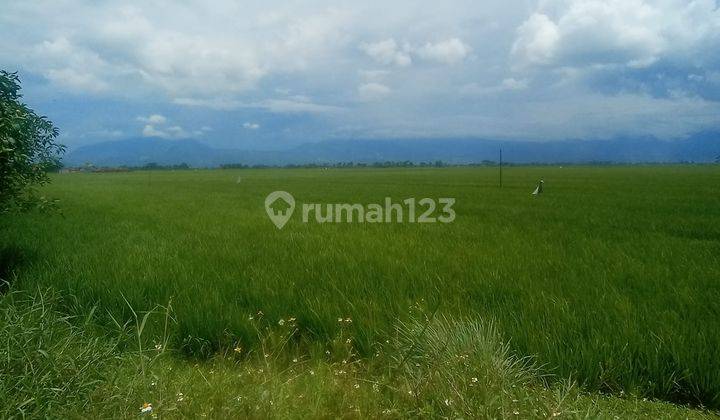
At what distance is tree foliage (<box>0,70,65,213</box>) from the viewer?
4336 mm

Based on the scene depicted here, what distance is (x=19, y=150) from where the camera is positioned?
15.2ft

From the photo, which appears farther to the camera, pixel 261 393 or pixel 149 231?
pixel 149 231

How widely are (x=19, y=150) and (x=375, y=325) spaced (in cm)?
438

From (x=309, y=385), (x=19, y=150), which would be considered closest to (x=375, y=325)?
(x=309, y=385)

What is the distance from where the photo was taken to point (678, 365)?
2494 mm

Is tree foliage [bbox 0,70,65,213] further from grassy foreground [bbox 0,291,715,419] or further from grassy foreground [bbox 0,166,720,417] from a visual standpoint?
grassy foreground [bbox 0,291,715,419]

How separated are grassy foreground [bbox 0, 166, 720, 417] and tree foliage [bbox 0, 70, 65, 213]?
0.80m

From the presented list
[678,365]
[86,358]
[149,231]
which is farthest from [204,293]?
[149,231]

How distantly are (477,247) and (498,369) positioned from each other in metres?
3.71

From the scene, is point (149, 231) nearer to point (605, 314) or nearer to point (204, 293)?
point (204, 293)

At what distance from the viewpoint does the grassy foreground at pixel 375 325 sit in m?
2.16

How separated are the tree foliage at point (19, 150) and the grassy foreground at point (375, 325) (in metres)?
0.80

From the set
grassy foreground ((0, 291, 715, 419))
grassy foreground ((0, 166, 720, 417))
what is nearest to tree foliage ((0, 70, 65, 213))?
grassy foreground ((0, 166, 720, 417))

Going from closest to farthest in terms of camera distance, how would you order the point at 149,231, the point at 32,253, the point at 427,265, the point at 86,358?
the point at 86,358
the point at 427,265
the point at 32,253
the point at 149,231
